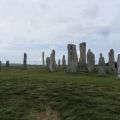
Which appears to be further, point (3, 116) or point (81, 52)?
point (81, 52)

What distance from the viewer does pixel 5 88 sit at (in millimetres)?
16484

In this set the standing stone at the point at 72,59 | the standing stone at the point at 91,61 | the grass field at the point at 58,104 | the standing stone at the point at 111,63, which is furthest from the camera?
the standing stone at the point at 111,63

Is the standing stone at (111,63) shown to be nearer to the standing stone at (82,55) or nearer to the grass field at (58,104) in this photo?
the standing stone at (82,55)

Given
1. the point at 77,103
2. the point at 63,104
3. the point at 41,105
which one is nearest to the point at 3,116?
the point at 41,105

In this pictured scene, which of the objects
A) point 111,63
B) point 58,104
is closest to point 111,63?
point 111,63

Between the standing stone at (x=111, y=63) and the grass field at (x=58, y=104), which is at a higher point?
the standing stone at (x=111, y=63)

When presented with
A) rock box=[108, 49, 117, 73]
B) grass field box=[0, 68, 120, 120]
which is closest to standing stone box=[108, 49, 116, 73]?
rock box=[108, 49, 117, 73]

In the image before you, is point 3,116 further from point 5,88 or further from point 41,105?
point 5,88

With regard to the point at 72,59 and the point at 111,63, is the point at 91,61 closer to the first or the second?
the point at 72,59

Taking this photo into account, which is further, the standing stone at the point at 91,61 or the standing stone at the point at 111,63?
the standing stone at the point at 111,63

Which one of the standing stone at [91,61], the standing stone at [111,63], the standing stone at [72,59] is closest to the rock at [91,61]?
the standing stone at [91,61]

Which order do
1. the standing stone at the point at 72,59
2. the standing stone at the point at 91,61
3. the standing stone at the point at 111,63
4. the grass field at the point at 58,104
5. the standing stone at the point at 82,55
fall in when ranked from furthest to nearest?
the standing stone at the point at 82,55
the standing stone at the point at 111,63
the standing stone at the point at 91,61
the standing stone at the point at 72,59
the grass field at the point at 58,104

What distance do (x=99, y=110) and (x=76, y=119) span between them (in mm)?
1638

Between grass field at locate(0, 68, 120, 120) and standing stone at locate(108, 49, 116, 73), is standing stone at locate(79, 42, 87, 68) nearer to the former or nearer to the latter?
standing stone at locate(108, 49, 116, 73)
